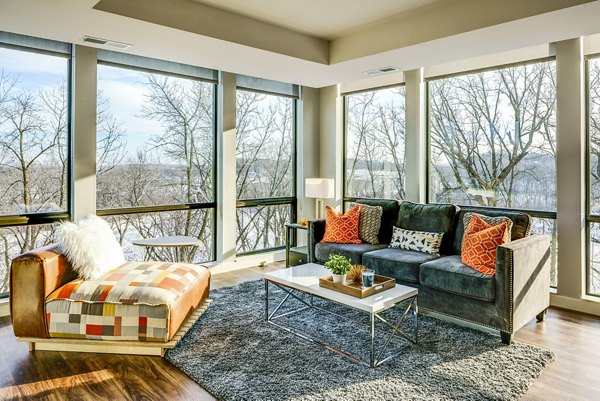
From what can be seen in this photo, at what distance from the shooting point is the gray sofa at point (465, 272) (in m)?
3.19

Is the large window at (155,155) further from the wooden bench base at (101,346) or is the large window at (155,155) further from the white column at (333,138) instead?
the white column at (333,138)

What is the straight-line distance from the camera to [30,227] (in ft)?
13.3

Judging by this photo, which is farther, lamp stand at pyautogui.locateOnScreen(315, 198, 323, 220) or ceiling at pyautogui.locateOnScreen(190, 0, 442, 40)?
lamp stand at pyautogui.locateOnScreen(315, 198, 323, 220)

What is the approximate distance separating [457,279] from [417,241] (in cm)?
86

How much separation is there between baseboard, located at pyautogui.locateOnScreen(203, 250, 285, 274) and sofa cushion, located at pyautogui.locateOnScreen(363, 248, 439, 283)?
1998mm

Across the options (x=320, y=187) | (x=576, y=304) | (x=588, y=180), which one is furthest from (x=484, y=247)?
(x=320, y=187)

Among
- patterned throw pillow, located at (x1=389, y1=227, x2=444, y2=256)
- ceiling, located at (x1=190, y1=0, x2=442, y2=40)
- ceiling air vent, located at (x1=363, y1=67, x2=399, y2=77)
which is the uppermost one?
ceiling, located at (x1=190, y1=0, x2=442, y2=40)

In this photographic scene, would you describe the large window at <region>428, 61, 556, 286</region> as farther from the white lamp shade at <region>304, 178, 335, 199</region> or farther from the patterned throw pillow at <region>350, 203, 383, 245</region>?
the white lamp shade at <region>304, 178, 335, 199</region>

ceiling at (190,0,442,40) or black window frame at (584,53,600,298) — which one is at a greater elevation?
ceiling at (190,0,442,40)

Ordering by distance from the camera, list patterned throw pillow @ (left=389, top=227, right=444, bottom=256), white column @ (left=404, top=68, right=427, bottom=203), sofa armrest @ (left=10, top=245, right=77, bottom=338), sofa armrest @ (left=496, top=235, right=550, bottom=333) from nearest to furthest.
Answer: sofa armrest @ (left=10, top=245, right=77, bottom=338), sofa armrest @ (left=496, top=235, right=550, bottom=333), patterned throw pillow @ (left=389, top=227, right=444, bottom=256), white column @ (left=404, top=68, right=427, bottom=203)

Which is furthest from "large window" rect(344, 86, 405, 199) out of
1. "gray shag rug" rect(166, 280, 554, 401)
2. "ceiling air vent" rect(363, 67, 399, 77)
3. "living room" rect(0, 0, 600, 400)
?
"gray shag rug" rect(166, 280, 554, 401)

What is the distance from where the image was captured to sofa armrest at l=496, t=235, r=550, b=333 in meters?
3.16

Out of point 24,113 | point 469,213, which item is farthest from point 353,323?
point 24,113

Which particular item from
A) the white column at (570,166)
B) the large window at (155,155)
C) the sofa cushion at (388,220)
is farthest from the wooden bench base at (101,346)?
the white column at (570,166)
